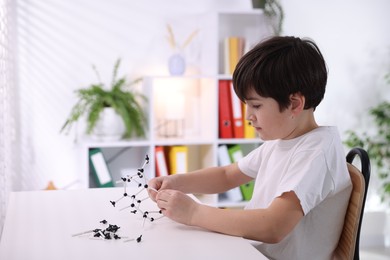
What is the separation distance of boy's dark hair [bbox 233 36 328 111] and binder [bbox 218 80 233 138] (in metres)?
1.87

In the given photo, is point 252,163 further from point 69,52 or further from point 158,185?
point 69,52

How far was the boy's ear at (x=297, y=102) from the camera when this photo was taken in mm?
1456

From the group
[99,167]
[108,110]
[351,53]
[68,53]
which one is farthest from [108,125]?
[351,53]

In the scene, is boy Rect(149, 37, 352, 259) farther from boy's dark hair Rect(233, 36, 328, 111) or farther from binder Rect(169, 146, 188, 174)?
binder Rect(169, 146, 188, 174)

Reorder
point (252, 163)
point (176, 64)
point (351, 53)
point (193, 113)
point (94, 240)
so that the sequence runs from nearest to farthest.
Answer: point (94, 240) < point (252, 163) < point (176, 64) < point (193, 113) < point (351, 53)

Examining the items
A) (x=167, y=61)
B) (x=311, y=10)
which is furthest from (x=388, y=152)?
(x=167, y=61)

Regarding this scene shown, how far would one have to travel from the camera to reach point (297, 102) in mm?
1469

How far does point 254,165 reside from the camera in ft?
5.70

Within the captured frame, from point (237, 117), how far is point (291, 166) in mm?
1968

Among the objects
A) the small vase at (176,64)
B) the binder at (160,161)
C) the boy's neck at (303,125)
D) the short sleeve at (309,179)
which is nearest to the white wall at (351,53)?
the small vase at (176,64)

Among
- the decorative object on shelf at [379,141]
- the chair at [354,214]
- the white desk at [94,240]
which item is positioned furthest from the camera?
the decorative object on shelf at [379,141]

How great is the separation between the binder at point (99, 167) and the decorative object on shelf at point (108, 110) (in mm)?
92

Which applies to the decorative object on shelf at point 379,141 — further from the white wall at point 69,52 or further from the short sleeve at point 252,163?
the short sleeve at point 252,163

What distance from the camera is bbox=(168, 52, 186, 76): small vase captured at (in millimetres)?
3285
